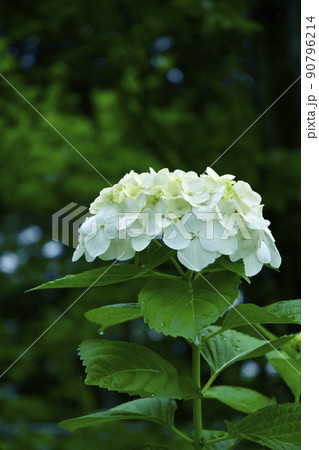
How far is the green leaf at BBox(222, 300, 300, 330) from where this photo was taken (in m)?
0.63

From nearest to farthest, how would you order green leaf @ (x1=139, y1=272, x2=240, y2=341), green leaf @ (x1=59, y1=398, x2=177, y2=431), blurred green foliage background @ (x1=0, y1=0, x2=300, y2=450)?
green leaf @ (x1=139, y1=272, x2=240, y2=341) < green leaf @ (x1=59, y1=398, x2=177, y2=431) < blurred green foliage background @ (x1=0, y1=0, x2=300, y2=450)

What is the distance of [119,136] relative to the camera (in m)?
2.65

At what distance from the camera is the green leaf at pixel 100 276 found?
0.65 metres

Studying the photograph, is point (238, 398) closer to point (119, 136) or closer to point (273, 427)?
point (273, 427)

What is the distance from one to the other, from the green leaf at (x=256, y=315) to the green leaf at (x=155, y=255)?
11cm

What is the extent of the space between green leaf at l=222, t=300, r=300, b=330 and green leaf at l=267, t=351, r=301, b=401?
18cm

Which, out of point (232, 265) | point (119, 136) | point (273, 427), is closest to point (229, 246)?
point (232, 265)

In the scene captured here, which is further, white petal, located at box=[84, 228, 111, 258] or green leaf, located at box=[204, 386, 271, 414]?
green leaf, located at box=[204, 386, 271, 414]

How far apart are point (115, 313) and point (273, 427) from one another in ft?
0.87

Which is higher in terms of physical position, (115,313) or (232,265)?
(232,265)

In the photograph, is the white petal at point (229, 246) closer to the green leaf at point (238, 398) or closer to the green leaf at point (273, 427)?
the green leaf at point (273, 427)

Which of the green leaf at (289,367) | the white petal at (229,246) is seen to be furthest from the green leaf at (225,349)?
the white petal at (229,246)

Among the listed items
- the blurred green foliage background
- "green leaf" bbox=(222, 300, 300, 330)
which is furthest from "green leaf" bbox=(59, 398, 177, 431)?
the blurred green foliage background

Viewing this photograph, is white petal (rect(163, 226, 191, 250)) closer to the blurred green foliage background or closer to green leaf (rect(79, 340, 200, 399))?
green leaf (rect(79, 340, 200, 399))
